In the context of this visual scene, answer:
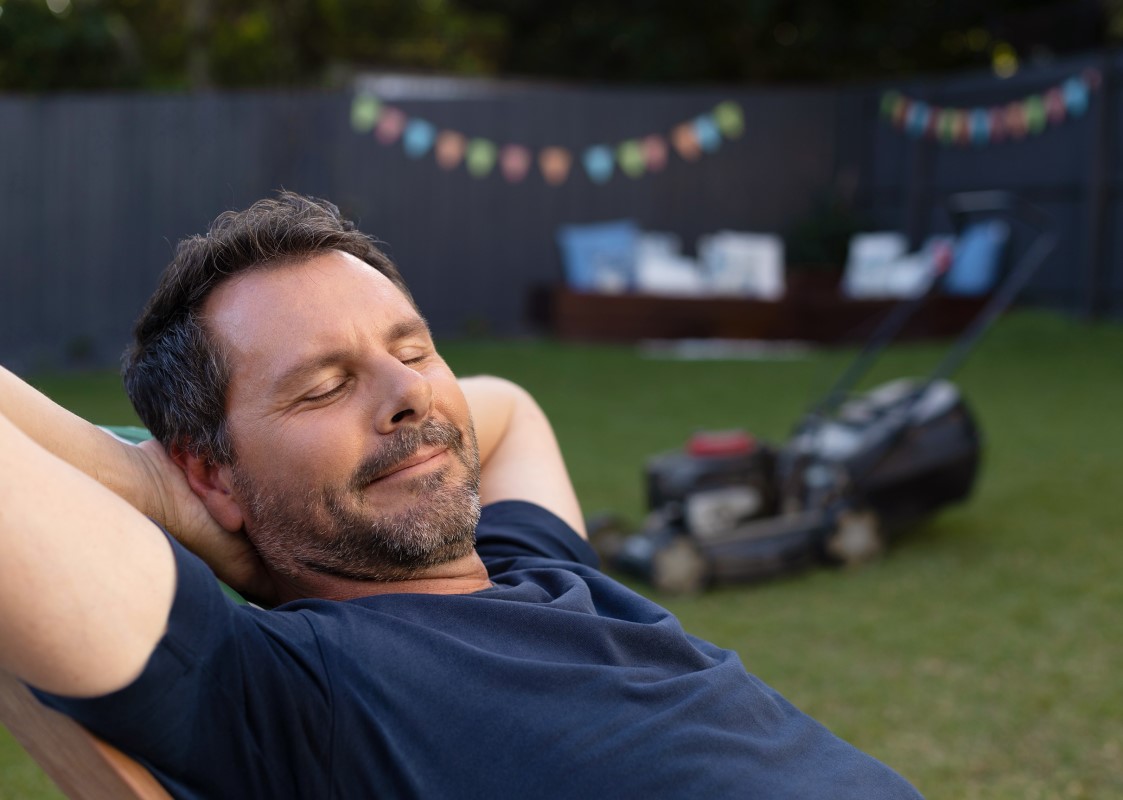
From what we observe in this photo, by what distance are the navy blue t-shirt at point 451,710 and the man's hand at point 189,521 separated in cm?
12

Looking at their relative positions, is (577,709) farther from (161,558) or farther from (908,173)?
(908,173)

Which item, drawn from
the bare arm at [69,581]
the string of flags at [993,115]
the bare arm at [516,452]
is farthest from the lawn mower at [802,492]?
the string of flags at [993,115]

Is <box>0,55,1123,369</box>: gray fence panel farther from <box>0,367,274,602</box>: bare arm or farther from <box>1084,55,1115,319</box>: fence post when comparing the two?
<box>0,367,274,602</box>: bare arm

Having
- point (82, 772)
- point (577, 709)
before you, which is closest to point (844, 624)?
point (577, 709)

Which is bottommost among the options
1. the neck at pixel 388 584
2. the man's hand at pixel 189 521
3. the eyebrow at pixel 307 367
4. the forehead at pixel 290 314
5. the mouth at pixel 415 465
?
the neck at pixel 388 584

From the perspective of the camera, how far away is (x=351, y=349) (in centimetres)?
129

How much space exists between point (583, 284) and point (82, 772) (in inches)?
382

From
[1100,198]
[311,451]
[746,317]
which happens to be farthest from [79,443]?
[1100,198]

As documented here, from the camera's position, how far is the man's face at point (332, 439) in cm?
125

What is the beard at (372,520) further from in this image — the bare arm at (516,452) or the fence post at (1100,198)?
the fence post at (1100,198)

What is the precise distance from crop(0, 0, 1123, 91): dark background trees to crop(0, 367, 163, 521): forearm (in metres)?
10.8

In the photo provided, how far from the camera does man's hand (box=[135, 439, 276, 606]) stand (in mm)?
1302

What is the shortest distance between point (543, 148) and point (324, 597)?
10.3 meters

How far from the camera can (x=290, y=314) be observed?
129 centimetres
